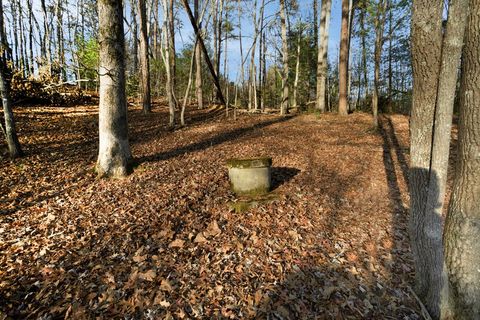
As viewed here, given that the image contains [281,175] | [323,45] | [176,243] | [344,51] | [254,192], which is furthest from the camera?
[323,45]

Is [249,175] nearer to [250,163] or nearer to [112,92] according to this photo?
[250,163]

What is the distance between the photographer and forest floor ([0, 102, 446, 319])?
3395mm

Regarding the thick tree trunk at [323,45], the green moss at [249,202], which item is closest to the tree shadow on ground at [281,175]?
the green moss at [249,202]

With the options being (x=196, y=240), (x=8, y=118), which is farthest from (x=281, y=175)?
(x=8, y=118)

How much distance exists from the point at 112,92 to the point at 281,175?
15.5 feet

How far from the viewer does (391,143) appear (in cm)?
1023

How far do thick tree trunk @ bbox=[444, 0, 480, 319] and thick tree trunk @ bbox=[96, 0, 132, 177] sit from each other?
20.8 ft

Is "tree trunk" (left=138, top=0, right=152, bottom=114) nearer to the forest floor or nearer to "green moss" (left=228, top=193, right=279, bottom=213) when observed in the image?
the forest floor

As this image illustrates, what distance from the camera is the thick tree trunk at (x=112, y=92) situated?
5926 mm

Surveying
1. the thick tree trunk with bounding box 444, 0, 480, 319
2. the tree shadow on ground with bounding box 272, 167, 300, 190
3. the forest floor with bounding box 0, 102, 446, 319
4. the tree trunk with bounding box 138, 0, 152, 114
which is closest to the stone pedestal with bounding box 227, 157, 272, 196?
the forest floor with bounding box 0, 102, 446, 319

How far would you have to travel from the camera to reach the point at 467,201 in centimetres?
334

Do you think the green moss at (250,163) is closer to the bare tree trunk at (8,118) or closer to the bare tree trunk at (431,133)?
the bare tree trunk at (431,133)

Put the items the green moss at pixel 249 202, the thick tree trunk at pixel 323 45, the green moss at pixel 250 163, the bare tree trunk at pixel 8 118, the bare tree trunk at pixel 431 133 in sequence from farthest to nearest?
the thick tree trunk at pixel 323 45, the bare tree trunk at pixel 8 118, the green moss at pixel 250 163, the green moss at pixel 249 202, the bare tree trunk at pixel 431 133

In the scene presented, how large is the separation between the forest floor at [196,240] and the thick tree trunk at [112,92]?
20.5 inches
